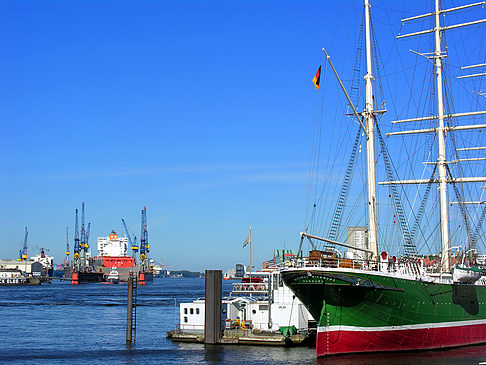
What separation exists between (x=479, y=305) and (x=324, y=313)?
66.2 feet

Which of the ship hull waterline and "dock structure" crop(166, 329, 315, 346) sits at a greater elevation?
the ship hull waterline

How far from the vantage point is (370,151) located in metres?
51.7

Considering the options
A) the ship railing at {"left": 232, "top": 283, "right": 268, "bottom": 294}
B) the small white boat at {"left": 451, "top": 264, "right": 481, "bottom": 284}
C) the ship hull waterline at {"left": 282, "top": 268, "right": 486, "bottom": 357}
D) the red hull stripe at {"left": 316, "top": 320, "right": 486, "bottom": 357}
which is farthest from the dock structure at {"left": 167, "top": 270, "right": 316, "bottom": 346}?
the small white boat at {"left": 451, "top": 264, "right": 481, "bottom": 284}

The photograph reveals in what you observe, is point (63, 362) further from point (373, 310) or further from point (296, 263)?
point (373, 310)

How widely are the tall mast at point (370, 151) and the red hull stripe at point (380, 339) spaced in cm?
643

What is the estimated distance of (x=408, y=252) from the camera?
54.3 metres

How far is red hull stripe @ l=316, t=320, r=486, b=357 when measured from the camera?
44875mm

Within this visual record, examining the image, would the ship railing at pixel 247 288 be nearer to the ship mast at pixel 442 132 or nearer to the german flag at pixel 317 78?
the ship mast at pixel 442 132

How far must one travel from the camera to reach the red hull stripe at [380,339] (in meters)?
44.9

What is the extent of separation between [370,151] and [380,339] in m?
15.9

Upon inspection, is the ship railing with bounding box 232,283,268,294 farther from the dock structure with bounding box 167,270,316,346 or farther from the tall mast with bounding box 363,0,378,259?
the tall mast with bounding box 363,0,378,259

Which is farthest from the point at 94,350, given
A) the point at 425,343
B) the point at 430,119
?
the point at 430,119

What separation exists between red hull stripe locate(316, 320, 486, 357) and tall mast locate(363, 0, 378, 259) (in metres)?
6.43

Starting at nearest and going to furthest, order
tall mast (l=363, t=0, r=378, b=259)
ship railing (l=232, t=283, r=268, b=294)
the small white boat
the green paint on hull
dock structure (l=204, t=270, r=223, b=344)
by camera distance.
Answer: the green paint on hull < tall mast (l=363, t=0, r=378, b=259) < dock structure (l=204, t=270, r=223, b=344) < the small white boat < ship railing (l=232, t=283, r=268, b=294)
